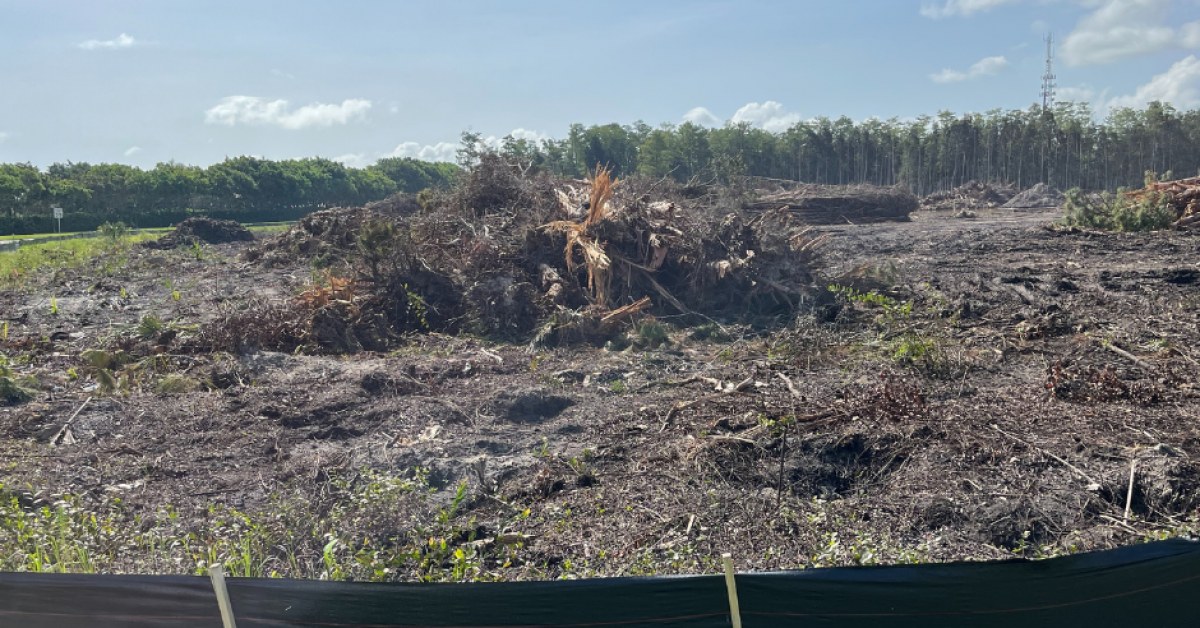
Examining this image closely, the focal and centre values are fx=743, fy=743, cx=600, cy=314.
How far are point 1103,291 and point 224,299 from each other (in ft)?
44.3

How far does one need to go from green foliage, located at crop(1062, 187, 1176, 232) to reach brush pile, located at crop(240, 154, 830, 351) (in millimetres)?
10560

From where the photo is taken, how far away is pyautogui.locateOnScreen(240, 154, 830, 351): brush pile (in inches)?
398

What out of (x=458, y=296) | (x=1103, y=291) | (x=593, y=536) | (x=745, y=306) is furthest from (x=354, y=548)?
(x=1103, y=291)

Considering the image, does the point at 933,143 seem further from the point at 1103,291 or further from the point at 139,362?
the point at 139,362

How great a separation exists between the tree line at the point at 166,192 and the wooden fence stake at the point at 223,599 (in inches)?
1387

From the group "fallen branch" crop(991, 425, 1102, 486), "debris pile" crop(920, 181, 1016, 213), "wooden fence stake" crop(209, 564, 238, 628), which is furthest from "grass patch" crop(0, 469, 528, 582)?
"debris pile" crop(920, 181, 1016, 213)

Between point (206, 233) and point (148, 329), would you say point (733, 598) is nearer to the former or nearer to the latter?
point (148, 329)

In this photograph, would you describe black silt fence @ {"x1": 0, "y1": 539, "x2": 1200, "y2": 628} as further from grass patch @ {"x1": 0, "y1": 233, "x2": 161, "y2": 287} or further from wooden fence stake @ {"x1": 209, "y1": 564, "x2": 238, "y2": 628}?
grass patch @ {"x1": 0, "y1": 233, "x2": 161, "y2": 287}

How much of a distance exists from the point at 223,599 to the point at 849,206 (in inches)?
1106

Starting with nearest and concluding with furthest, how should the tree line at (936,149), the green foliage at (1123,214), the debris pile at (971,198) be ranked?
the green foliage at (1123,214)
the debris pile at (971,198)
the tree line at (936,149)

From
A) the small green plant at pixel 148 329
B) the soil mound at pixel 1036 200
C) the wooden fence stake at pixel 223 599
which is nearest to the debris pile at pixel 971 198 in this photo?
the soil mound at pixel 1036 200

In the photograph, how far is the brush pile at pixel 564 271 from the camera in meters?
10.1

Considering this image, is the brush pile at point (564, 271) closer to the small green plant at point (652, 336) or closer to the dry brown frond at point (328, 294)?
the dry brown frond at point (328, 294)

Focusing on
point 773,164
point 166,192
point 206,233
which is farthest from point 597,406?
point 773,164
